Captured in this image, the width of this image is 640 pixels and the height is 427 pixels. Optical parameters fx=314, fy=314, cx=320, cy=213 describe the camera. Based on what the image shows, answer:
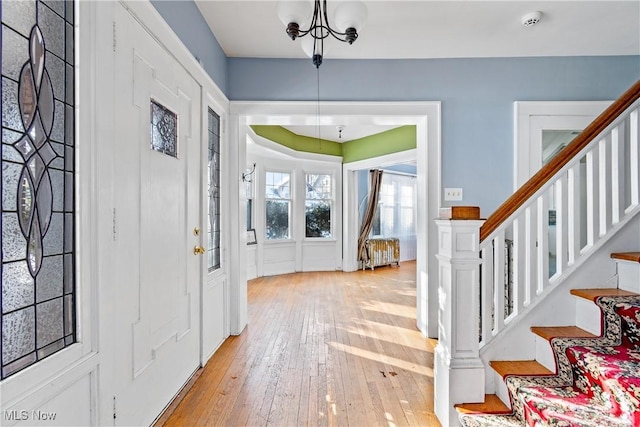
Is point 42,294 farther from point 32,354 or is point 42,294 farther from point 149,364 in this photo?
point 149,364

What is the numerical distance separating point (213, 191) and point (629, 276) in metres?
2.80

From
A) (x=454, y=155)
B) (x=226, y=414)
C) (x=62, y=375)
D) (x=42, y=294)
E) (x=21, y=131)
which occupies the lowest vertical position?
(x=226, y=414)

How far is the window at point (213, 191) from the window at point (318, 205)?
12.1 feet

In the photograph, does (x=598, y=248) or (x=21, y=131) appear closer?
(x=21, y=131)

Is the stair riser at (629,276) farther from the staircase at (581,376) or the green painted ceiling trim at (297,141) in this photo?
the green painted ceiling trim at (297,141)

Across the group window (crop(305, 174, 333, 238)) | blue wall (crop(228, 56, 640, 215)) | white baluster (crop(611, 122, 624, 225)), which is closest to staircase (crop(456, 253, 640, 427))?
white baluster (crop(611, 122, 624, 225))

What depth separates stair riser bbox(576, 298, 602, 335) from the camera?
152 centimetres

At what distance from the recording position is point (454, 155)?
10.0 ft

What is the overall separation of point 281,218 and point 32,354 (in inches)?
205

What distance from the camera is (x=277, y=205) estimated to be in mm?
6180

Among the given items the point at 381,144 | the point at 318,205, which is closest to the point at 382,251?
the point at 318,205

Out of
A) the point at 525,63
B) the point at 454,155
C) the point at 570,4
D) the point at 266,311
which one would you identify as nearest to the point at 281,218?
the point at 266,311

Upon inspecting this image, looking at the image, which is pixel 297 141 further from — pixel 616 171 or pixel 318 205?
pixel 616 171

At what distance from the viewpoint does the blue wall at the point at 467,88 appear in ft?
9.96
